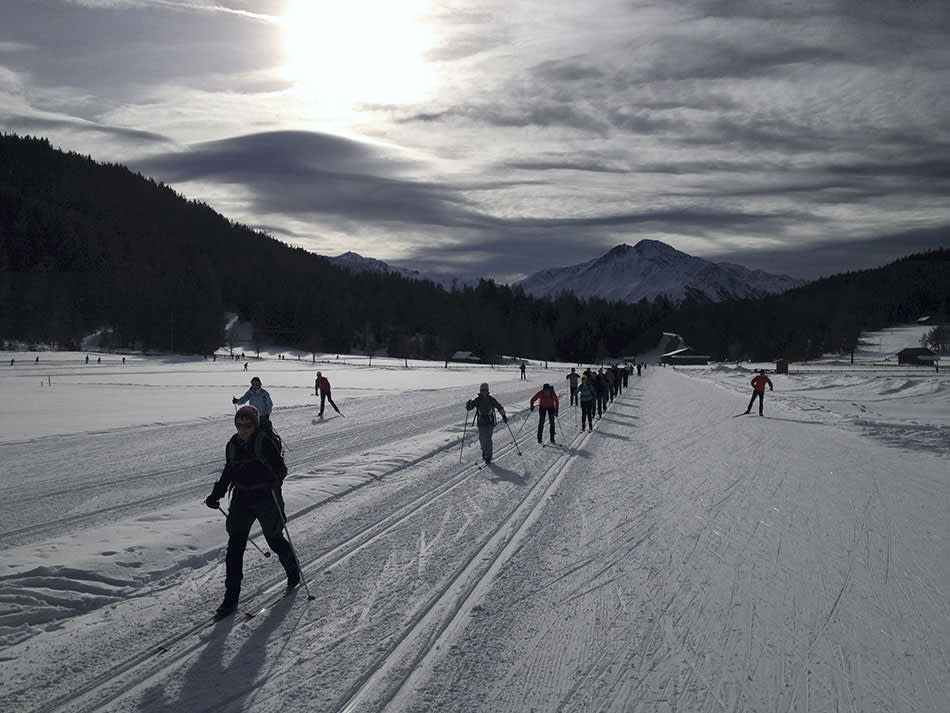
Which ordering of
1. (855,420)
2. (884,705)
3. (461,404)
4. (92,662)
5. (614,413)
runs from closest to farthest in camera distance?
1. (884,705)
2. (92,662)
3. (855,420)
4. (614,413)
5. (461,404)

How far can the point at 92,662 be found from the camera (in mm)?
4598

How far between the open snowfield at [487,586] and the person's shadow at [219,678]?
20 mm

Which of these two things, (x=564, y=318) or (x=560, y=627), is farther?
(x=564, y=318)

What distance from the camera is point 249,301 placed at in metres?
135

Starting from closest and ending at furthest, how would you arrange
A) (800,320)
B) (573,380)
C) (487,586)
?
(487,586) → (573,380) → (800,320)

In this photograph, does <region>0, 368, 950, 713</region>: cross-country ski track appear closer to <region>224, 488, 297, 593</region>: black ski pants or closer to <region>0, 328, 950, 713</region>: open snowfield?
<region>0, 328, 950, 713</region>: open snowfield

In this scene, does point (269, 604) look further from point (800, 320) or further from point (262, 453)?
point (800, 320)

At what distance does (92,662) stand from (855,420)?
22.6 meters

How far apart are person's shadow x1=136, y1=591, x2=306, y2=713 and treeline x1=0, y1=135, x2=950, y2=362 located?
9048 cm

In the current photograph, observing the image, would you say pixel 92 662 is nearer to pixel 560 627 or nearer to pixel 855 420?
pixel 560 627

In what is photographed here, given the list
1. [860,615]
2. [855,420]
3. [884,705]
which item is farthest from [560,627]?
[855,420]

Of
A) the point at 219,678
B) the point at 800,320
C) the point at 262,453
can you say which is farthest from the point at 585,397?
the point at 800,320

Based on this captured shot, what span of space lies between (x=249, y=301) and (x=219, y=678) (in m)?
138

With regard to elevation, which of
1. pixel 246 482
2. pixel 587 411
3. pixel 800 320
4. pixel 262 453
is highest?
pixel 800 320
